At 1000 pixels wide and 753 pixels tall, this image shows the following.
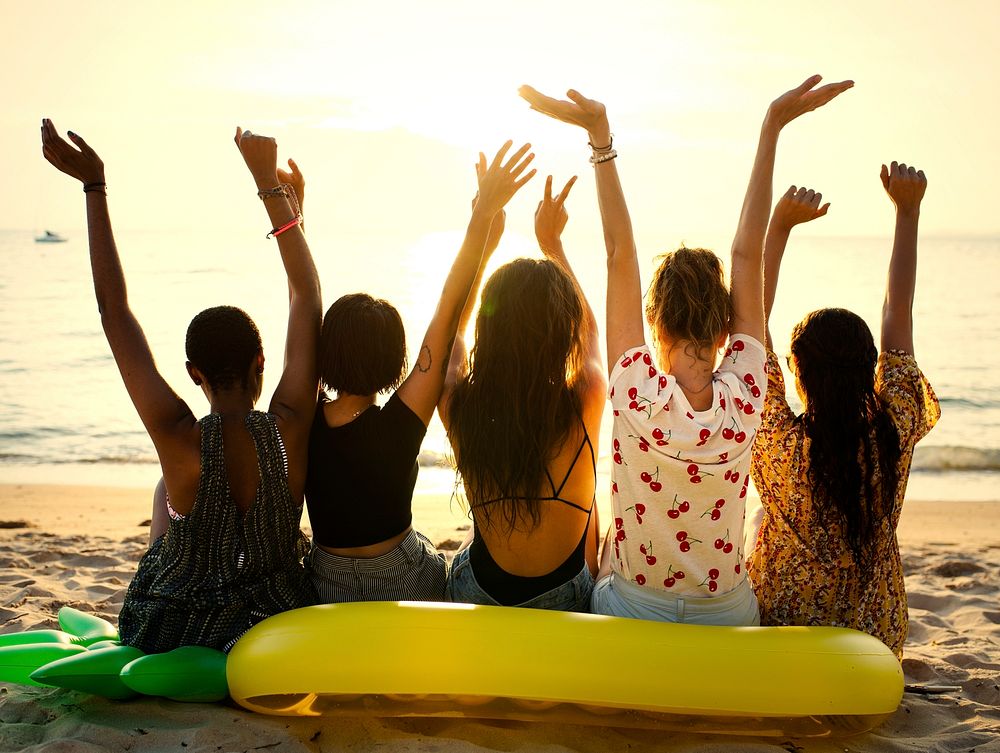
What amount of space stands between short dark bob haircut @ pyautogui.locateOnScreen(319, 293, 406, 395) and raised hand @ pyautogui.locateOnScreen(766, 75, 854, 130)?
59.0 inches

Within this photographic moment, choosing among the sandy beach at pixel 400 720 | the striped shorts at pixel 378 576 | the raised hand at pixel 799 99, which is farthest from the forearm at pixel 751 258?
the striped shorts at pixel 378 576

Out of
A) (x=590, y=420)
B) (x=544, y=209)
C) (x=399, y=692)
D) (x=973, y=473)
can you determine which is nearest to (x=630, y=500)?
(x=590, y=420)

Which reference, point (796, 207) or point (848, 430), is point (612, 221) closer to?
point (796, 207)

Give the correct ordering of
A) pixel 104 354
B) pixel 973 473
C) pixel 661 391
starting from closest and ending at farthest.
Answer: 1. pixel 661 391
2. pixel 973 473
3. pixel 104 354

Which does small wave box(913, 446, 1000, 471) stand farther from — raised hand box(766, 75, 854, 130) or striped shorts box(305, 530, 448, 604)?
striped shorts box(305, 530, 448, 604)

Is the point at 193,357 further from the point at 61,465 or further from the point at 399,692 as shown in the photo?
the point at 61,465

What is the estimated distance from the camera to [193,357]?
3.04 metres

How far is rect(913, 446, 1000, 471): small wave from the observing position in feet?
34.2

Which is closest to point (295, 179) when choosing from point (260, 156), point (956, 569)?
point (260, 156)

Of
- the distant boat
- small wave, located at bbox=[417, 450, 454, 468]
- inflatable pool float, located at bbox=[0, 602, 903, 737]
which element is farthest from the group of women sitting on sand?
the distant boat

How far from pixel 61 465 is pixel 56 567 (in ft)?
19.2

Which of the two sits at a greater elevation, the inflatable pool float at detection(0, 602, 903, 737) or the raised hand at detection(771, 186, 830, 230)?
the raised hand at detection(771, 186, 830, 230)

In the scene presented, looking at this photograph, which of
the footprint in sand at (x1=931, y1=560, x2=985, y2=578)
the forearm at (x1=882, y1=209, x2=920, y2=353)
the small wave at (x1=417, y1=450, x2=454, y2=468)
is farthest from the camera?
the small wave at (x1=417, y1=450, x2=454, y2=468)

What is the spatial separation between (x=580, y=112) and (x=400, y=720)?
2074 millimetres
